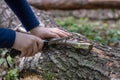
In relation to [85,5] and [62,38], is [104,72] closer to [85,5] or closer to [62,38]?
[62,38]

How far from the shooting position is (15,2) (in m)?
2.82

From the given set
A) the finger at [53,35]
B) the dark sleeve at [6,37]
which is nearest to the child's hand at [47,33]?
the finger at [53,35]

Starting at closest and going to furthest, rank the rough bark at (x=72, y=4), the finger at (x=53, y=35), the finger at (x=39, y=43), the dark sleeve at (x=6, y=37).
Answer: the dark sleeve at (x=6, y=37), the finger at (x=39, y=43), the finger at (x=53, y=35), the rough bark at (x=72, y=4)

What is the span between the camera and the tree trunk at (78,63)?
2.64 meters

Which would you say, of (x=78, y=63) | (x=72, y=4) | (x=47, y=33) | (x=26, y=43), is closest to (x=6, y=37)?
(x=26, y=43)

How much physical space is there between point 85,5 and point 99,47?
3181 mm

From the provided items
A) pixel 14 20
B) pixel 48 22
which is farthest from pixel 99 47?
pixel 14 20

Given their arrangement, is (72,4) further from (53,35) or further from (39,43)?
(39,43)

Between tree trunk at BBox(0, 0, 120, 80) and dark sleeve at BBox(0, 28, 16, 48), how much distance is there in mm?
525

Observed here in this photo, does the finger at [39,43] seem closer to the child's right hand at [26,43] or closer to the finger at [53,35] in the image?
the child's right hand at [26,43]

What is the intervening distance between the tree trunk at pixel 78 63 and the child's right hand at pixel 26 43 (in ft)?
1.04

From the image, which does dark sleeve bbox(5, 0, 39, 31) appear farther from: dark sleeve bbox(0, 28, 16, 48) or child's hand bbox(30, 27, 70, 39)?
dark sleeve bbox(0, 28, 16, 48)

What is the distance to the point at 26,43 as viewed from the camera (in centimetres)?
248

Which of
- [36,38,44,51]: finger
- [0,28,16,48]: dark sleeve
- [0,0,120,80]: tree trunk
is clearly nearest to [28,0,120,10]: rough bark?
[0,0,120,80]: tree trunk
